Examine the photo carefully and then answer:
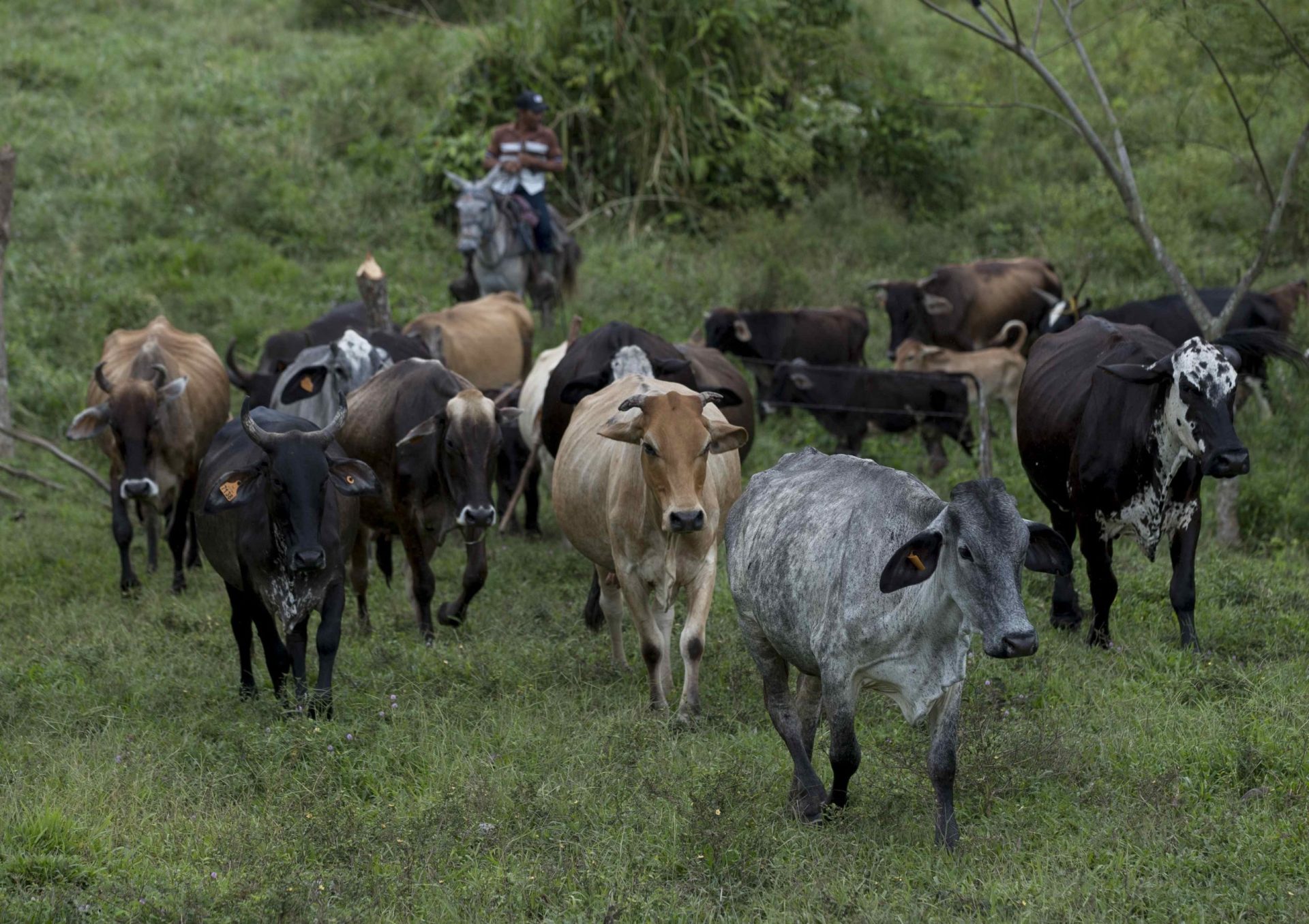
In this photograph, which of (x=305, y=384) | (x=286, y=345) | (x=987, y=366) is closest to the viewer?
(x=305, y=384)

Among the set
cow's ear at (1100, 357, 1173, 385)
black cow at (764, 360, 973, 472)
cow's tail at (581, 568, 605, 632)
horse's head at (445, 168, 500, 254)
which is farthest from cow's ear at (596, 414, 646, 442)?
horse's head at (445, 168, 500, 254)

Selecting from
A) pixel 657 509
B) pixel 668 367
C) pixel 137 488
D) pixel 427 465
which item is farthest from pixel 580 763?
pixel 137 488

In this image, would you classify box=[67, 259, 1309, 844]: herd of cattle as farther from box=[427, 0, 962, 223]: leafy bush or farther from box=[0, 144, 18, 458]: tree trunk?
box=[427, 0, 962, 223]: leafy bush

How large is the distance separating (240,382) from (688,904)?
843cm

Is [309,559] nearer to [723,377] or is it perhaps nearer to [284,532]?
[284,532]

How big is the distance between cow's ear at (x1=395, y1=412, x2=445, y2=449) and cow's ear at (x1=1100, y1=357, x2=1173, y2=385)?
365cm

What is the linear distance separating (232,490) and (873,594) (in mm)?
3221

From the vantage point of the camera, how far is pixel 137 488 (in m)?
9.99

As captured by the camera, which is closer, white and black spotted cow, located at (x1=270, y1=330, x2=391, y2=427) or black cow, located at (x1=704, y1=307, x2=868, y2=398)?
white and black spotted cow, located at (x1=270, y1=330, x2=391, y2=427)

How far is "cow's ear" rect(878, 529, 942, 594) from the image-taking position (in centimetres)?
501

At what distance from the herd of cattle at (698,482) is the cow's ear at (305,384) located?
25 millimetres

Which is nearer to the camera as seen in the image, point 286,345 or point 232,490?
point 232,490

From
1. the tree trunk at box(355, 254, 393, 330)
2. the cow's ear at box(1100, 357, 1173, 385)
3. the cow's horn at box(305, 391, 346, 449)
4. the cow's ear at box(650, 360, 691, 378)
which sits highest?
the cow's ear at box(1100, 357, 1173, 385)

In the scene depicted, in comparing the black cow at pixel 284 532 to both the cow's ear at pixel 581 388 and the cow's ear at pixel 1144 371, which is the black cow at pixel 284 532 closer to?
the cow's ear at pixel 581 388
